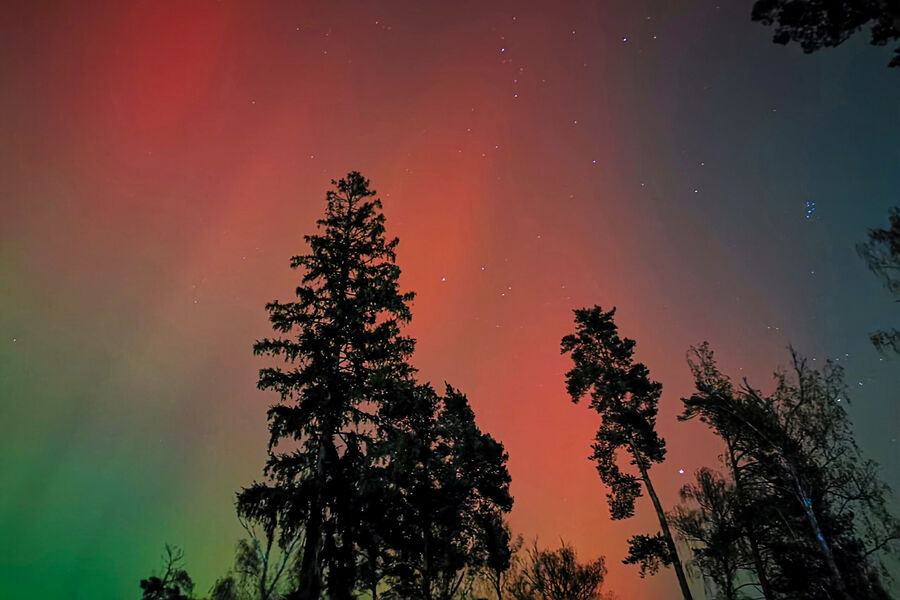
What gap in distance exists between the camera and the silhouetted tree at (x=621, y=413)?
54.4 ft

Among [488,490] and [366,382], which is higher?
[366,382]

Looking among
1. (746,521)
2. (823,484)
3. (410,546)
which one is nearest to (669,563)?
(746,521)

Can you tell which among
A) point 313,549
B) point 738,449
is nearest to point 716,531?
point 738,449

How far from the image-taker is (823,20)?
7.98 m

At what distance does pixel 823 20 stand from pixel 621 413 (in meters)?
15.1

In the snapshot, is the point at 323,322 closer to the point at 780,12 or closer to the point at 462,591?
the point at 780,12

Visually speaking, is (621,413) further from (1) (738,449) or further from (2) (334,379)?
(2) (334,379)

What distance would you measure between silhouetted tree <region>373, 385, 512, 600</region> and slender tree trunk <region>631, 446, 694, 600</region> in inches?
269

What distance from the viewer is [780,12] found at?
26.8 feet

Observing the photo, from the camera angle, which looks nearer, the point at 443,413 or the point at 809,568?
the point at 809,568

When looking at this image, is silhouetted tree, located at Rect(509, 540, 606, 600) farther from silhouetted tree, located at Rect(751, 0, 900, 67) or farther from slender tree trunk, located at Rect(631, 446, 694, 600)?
silhouetted tree, located at Rect(751, 0, 900, 67)

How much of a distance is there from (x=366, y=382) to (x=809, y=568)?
24.3 m

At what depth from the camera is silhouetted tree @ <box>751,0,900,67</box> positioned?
7.53m

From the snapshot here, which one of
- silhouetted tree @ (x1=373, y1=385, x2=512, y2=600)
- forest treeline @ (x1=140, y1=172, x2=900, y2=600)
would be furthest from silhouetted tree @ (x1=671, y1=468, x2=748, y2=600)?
silhouetted tree @ (x1=373, y1=385, x2=512, y2=600)
